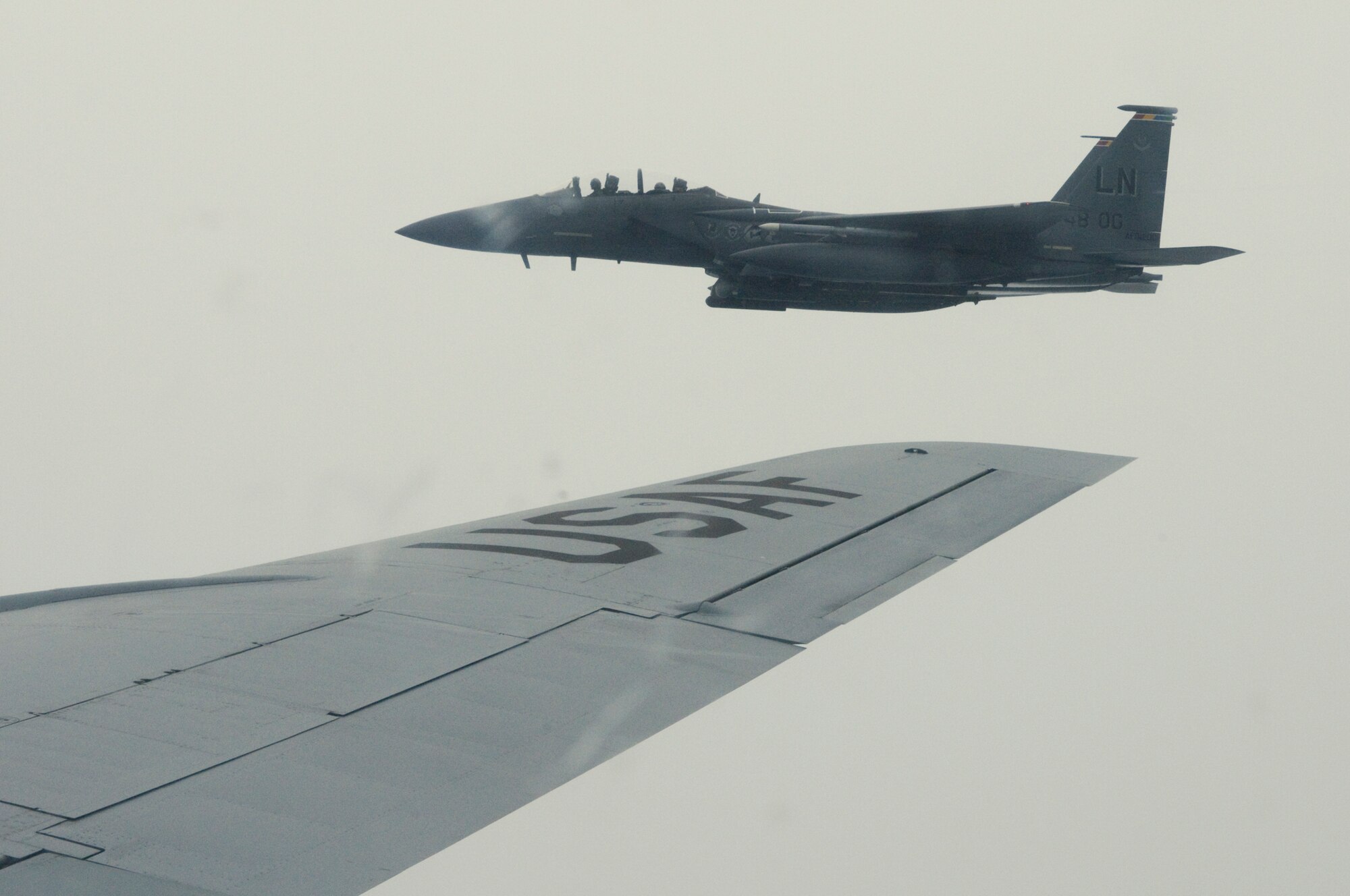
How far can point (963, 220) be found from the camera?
18953 mm

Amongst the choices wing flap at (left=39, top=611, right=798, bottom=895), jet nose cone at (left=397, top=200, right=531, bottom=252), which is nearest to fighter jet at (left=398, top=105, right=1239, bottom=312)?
jet nose cone at (left=397, top=200, right=531, bottom=252)

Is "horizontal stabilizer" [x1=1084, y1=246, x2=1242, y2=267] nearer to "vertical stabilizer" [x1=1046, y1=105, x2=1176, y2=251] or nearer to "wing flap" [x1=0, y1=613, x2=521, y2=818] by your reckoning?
"vertical stabilizer" [x1=1046, y1=105, x2=1176, y2=251]

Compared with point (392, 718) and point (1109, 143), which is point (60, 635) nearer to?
point (392, 718)

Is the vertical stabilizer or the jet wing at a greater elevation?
the vertical stabilizer

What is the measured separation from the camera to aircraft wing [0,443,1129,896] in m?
4.32

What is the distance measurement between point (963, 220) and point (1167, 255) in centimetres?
326

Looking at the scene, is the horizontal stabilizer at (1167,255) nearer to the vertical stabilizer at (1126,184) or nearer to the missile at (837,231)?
the vertical stabilizer at (1126,184)

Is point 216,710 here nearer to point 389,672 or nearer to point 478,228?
point 389,672

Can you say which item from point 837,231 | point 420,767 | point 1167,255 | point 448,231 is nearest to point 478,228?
point 448,231

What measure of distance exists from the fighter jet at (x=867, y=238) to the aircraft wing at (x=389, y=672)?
8.62 metres

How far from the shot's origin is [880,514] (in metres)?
10.2

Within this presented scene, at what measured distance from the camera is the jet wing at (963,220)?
18812 millimetres

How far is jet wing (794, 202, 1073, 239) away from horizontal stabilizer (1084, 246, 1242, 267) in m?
1.18

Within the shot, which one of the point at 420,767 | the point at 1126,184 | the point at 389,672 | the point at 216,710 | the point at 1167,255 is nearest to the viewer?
the point at 420,767
